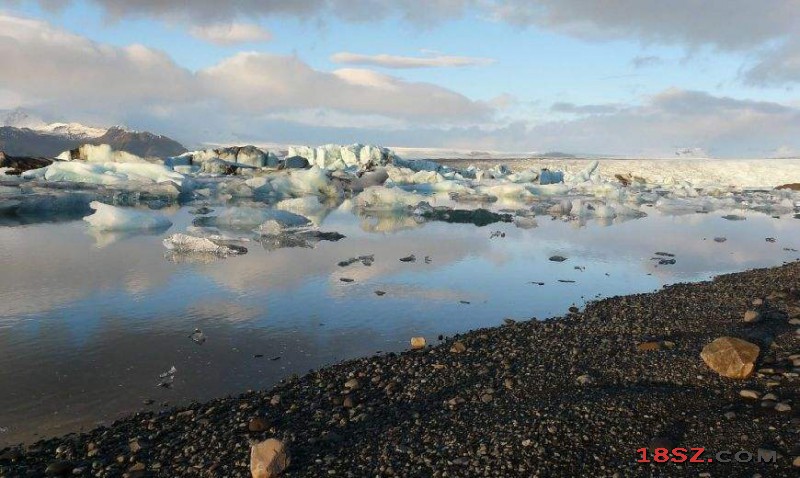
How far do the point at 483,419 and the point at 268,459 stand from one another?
4.77ft

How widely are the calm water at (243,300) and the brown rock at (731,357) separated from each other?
2397 millimetres

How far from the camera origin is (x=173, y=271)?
894 centimetres

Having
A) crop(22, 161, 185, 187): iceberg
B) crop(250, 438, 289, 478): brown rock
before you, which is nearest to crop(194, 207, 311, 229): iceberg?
crop(22, 161, 185, 187): iceberg

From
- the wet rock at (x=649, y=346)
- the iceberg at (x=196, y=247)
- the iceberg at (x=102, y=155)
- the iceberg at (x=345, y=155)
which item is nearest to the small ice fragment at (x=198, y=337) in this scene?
the wet rock at (x=649, y=346)

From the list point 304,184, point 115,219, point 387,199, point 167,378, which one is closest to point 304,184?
point 304,184

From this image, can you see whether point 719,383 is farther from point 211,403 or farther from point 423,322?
point 211,403

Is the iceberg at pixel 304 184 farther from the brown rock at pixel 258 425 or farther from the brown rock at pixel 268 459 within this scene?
Result: the brown rock at pixel 268 459

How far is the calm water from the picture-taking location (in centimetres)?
473

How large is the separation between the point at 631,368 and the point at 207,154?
32764 millimetres

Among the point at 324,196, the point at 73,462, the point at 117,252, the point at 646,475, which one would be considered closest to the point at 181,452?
the point at 73,462

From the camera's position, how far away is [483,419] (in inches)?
154

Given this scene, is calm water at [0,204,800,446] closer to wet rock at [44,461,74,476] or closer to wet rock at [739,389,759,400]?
wet rock at [44,461,74,476]

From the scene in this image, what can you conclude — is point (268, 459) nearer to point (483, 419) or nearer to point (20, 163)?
point (483, 419)

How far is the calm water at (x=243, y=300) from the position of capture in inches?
186
